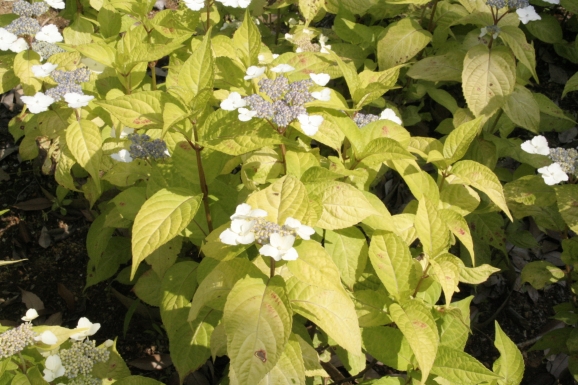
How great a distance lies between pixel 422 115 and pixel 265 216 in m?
2.17

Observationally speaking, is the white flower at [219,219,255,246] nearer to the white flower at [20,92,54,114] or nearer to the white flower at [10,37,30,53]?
the white flower at [20,92,54,114]

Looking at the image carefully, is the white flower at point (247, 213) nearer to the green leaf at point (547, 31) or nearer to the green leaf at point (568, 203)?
the green leaf at point (568, 203)

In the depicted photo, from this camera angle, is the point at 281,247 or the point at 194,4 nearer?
the point at 281,247

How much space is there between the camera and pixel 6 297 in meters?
2.89

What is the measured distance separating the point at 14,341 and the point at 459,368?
1375 millimetres

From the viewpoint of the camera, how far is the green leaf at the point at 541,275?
2313 millimetres

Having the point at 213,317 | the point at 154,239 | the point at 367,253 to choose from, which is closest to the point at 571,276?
the point at 367,253

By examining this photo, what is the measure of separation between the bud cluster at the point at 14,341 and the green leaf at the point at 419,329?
1.12m

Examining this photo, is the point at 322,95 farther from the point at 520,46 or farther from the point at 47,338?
the point at 520,46

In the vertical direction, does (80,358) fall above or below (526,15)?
below

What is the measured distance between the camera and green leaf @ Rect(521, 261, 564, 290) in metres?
2.31

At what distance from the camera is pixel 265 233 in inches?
52.5

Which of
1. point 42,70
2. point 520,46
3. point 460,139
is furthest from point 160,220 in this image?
point 520,46

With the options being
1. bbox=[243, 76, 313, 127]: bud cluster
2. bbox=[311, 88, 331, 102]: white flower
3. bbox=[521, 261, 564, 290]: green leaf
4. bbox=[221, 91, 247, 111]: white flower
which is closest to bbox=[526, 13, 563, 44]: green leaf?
bbox=[521, 261, 564, 290]: green leaf
